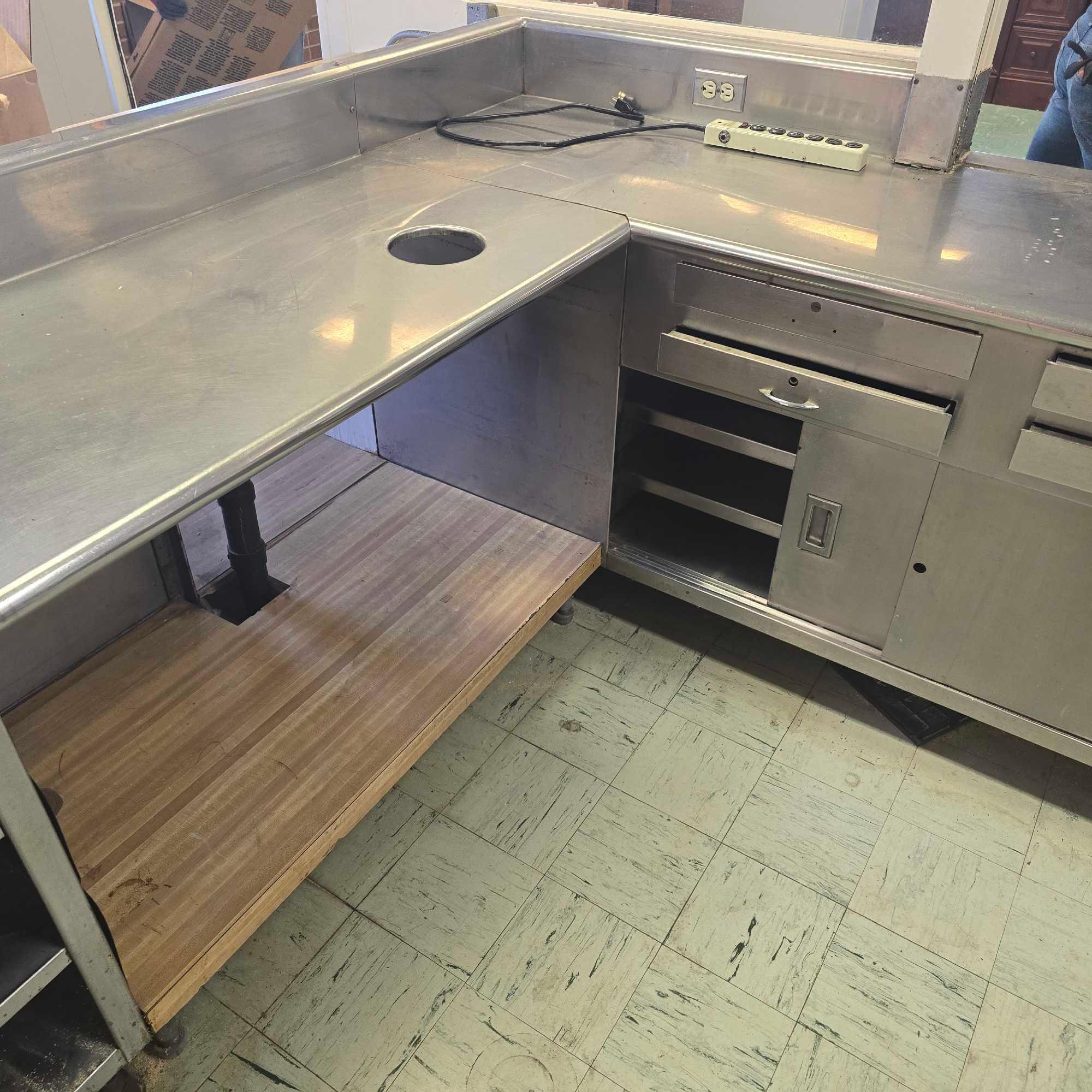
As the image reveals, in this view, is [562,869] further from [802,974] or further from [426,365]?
[426,365]

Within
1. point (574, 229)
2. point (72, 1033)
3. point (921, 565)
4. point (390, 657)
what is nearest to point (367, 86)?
point (574, 229)

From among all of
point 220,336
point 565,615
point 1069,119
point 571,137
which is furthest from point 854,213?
point 1069,119

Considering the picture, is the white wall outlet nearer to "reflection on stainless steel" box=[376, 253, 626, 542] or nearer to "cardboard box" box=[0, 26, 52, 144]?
"reflection on stainless steel" box=[376, 253, 626, 542]

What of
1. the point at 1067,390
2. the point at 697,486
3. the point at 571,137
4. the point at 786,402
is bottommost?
the point at 697,486

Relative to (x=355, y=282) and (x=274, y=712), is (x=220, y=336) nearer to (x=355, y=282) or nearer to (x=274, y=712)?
(x=355, y=282)

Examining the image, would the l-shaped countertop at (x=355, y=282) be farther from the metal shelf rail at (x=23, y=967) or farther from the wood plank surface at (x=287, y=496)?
the wood plank surface at (x=287, y=496)

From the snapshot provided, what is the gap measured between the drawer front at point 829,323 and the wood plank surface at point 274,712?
621mm

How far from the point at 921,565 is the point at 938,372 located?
35 cm

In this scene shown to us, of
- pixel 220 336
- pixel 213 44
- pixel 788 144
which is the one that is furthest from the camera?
pixel 213 44

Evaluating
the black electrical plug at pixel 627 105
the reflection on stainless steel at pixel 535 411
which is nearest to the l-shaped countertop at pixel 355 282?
the black electrical plug at pixel 627 105

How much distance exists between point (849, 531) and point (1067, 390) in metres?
0.44

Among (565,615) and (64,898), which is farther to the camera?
(565,615)

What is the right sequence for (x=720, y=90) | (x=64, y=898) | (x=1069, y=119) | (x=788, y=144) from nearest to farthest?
(x=64, y=898)
(x=788, y=144)
(x=720, y=90)
(x=1069, y=119)

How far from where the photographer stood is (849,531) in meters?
1.65
